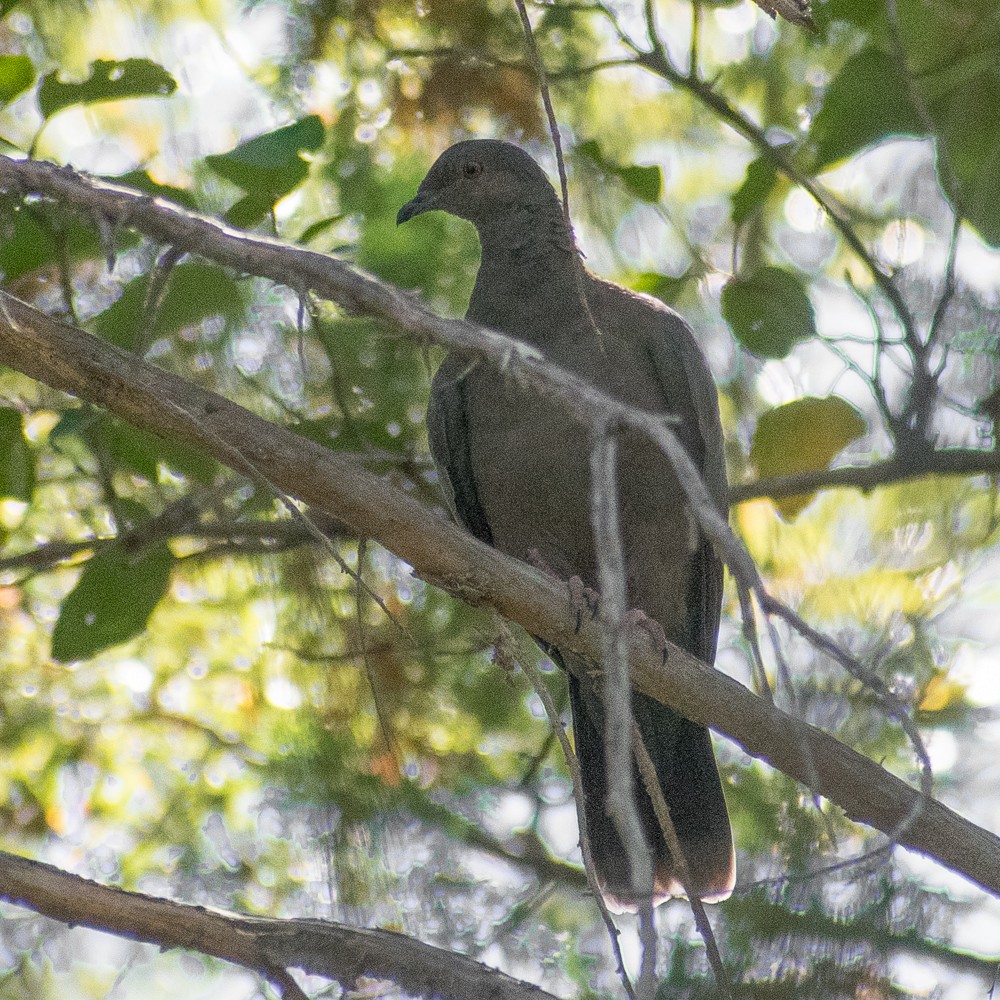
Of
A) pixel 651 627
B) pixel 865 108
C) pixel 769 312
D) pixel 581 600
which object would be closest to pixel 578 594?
pixel 581 600

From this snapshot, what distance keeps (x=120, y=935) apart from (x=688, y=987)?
4.02 ft

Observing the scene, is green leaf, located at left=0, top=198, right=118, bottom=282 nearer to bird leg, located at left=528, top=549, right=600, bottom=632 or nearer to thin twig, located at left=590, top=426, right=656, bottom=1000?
bird leg, located at left=528, top=549, right=600, bottom=632

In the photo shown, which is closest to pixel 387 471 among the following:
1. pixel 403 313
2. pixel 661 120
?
pixel 661 120

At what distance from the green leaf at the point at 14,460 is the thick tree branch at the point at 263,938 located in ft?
3.11

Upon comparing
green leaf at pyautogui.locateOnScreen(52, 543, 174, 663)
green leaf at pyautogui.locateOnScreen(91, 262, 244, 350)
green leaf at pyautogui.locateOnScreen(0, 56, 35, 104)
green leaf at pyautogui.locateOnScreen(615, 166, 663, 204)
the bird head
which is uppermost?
the bird head

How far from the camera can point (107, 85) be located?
8.55 ft

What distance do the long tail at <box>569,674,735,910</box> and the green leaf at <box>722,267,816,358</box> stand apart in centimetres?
105

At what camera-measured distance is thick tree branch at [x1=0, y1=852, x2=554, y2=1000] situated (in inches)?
88.8

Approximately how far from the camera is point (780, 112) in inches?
156

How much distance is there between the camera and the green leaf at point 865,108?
10.2 ft

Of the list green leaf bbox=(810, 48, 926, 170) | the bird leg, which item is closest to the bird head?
green leaf bbox=(810, 48, 926, 170)

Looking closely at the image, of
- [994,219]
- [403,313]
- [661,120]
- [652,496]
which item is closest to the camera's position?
[403,313]

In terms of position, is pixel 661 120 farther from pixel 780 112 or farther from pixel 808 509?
pixel 808 509

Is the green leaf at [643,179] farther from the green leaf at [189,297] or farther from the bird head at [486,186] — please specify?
the green leaf at [189,297]
